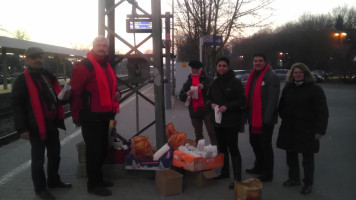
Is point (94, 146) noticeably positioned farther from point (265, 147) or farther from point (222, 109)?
point (265, 147)

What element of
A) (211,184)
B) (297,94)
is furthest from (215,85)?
(211,184)

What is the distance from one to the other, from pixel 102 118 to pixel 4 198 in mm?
1698

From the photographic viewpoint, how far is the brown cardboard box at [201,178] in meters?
4.63

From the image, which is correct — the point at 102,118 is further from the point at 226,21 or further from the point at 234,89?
the point at 226,21

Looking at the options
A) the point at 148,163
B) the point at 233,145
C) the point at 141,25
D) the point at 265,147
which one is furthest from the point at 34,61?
the point at 265,147

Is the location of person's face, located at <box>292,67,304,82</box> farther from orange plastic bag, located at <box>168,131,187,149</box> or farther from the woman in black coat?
orange plastic bag, located at <box>168,131,187,149</box>

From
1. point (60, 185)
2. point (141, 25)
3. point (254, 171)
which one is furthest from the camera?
point (141, 25)

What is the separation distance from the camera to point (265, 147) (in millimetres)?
4758

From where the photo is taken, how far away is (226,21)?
1939 centimetres

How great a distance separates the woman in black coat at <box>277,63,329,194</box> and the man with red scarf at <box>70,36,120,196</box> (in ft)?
7.90

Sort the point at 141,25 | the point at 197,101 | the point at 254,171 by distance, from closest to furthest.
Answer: the point at 254,171 → the point at 197,101 → the point at 141,25

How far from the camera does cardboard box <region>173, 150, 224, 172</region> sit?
14.6 ft

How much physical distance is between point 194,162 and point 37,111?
212 cm

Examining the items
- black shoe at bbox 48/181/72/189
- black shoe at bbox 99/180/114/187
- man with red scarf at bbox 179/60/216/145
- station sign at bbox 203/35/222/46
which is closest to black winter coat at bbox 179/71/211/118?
man with red scarf at bbox 179/60/216/145
